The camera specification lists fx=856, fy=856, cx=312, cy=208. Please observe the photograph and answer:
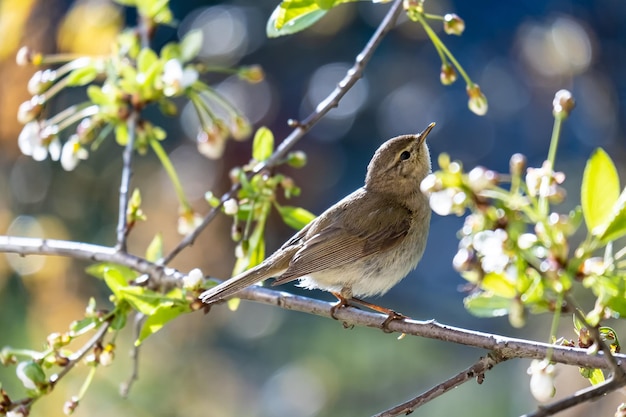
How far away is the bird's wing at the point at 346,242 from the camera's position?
3.62m

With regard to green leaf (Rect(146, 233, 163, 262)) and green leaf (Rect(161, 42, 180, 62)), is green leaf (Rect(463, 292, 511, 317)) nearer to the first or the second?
green leaf (Rect(146, 233, 163, 262))

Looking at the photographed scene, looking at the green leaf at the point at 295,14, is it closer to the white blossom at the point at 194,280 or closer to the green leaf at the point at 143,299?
the white blossom at the point at 194,280

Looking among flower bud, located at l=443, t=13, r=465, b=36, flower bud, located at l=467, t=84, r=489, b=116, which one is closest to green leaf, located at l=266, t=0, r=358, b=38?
flower bud, located at l=443, t=13, r=465, b=36

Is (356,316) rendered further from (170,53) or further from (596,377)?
(170,53)

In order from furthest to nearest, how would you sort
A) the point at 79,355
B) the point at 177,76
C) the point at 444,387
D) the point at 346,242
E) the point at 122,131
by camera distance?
the point at 346,242
the point at 122,131
the point at 177,76
the point at 79,355
the point at 444,387

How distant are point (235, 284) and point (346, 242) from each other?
834 millimetres

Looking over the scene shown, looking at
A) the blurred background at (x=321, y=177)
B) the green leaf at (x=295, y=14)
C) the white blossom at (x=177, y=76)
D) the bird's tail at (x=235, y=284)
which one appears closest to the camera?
the green leaf at (x=295, y=14)

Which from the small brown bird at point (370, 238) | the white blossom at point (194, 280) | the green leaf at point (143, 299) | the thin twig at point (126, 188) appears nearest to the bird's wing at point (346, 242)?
the small brown bird at point (370, 238)

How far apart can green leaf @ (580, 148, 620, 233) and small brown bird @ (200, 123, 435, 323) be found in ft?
5.95

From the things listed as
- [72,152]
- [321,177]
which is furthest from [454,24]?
[321,177]

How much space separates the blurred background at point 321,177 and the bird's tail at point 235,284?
2.28 metres

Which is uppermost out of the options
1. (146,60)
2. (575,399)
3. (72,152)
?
(146,60)

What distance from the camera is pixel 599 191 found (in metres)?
1.73

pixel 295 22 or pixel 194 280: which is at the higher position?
pixel 295 22
